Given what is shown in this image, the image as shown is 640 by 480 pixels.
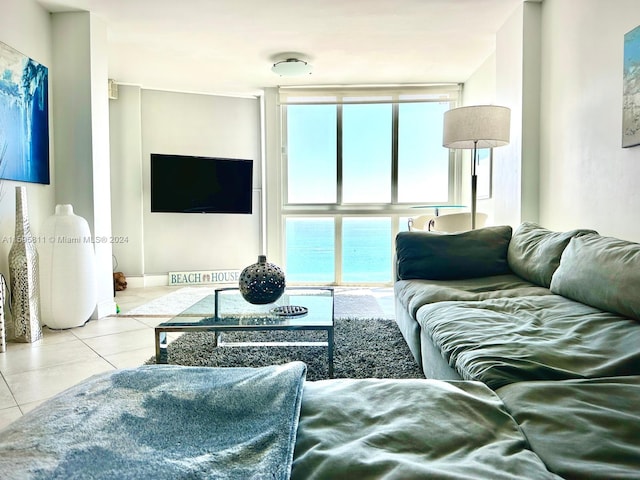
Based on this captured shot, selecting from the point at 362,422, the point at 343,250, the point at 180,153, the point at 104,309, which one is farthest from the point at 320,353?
the point at 180,153

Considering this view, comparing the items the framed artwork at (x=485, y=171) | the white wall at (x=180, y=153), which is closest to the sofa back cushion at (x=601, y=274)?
the framed artwork at (x=485, y=171)

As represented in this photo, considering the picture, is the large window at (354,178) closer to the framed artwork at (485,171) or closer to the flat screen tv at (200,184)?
the flat screen tv at (200,184)

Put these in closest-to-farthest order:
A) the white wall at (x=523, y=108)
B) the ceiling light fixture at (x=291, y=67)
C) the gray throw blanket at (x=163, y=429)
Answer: the gray throw blanket at (x=163, y=429), the white wall at (x=523, y=108), the ceiling light fixture at (x=291, y=67)

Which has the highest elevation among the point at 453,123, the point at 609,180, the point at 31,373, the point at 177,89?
the point at 177,89

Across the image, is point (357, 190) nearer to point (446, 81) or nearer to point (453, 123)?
point (446, 81)

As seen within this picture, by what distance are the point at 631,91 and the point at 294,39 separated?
2.72 meters

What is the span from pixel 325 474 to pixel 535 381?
28.1 inches

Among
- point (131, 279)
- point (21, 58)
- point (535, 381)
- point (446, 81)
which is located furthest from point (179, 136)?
point (535, 381)

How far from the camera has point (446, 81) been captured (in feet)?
16.2

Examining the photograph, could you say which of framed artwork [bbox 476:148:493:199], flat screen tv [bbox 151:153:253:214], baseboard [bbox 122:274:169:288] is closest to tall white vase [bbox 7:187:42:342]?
flat screen tv [bbox 151:153:253:214]

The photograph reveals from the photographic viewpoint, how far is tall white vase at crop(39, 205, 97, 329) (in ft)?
9.85

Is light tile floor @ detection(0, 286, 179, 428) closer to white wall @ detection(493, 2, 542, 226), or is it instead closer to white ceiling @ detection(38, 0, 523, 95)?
white ceiling @ detection(38, 0, 523, 95)

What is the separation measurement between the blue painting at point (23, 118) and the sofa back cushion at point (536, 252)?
344cm

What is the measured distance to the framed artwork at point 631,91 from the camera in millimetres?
2090
